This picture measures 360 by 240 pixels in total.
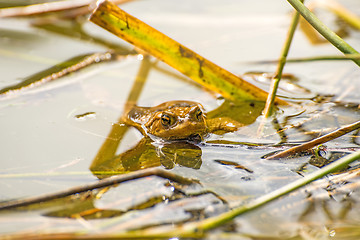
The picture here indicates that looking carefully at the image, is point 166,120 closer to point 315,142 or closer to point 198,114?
point 198,114

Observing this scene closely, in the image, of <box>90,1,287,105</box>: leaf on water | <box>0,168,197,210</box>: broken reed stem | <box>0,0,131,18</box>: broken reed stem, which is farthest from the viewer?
<box>0,0,131,18</box>: broken reed stem

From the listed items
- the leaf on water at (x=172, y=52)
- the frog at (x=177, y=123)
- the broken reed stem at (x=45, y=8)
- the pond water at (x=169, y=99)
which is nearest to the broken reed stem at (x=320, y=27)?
the pond water at (x=169, y=99)

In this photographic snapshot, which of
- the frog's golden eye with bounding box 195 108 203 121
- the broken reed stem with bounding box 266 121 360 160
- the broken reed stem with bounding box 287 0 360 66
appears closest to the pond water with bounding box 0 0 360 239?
the broken reed stem with bounding box 266 121 360 160

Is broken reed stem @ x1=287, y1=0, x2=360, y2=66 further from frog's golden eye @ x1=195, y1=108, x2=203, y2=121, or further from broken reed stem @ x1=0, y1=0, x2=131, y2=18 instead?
broken reed stem @ x1=0, y1=0, x2=131, y2=18

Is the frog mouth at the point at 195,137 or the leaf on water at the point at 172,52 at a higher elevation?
the leaf on water at the point at 172,52

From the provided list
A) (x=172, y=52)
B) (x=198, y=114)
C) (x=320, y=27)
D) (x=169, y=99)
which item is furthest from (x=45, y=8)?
(x=320, y=27)

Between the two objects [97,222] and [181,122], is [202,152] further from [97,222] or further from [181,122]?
[97,222]

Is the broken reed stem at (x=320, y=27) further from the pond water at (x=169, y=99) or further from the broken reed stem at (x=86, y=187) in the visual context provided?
the broken reed stem at (x=86, y=187)
